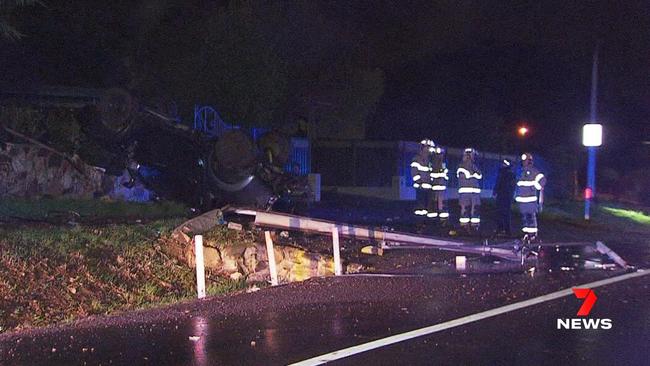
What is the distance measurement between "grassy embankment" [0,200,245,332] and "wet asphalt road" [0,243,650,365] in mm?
429

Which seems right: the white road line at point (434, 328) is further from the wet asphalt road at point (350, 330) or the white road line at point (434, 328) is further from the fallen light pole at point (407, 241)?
the fallen light pole at point (407, 241)

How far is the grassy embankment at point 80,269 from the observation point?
28.0ft

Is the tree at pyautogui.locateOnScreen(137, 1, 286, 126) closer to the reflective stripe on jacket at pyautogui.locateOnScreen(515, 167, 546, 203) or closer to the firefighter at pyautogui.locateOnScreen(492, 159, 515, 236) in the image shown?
the firefighter at pyautogui.locateOnScreen(492, 159, 515, 236)

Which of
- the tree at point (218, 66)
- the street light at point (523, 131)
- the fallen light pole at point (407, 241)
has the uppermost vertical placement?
the tree at point (218, 66)

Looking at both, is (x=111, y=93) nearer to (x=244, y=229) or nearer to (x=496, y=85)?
(x=244, y=229)

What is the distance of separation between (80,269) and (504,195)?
1027 cm

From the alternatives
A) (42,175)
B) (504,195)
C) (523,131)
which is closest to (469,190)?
(504,195)

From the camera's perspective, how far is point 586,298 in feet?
31.6

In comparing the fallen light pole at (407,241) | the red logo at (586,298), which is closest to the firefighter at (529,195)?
the fallen light pole at (407,241)

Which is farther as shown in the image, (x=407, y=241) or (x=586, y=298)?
(x=407, y=241)

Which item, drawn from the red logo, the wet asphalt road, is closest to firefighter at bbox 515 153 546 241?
the wet asphalt road

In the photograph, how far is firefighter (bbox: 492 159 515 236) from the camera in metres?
17.1

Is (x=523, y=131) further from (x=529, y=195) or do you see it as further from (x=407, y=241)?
(x=407, y=241)

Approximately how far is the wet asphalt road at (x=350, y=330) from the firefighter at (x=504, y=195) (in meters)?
6.44
